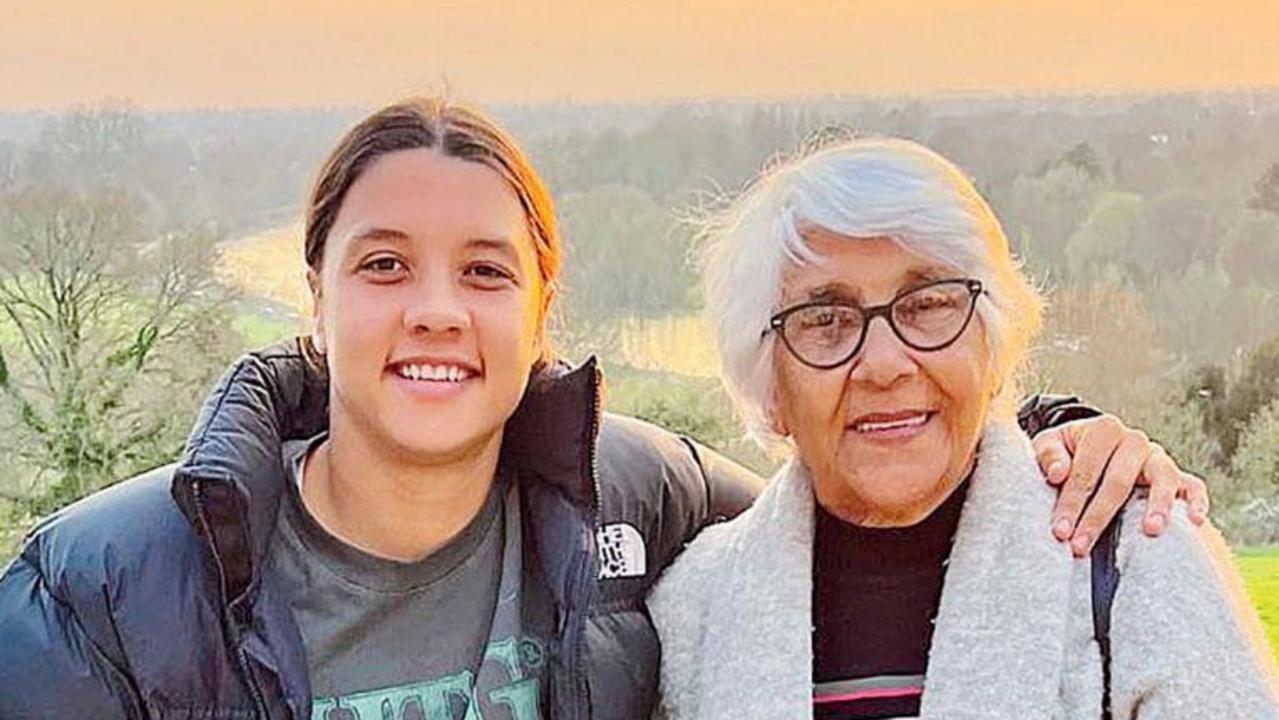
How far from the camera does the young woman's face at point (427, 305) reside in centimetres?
136

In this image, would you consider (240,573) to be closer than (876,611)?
Yes

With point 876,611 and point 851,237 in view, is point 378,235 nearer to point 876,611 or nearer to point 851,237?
point 851,237

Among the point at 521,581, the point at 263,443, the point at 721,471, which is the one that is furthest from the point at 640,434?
the point at 263,443

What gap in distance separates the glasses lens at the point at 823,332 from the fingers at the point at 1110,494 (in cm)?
23

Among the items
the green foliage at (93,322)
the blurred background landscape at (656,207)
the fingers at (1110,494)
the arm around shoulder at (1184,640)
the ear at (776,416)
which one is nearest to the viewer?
the arm around shoulder at (1184,640)

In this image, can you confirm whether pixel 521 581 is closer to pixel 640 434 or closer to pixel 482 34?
pixel 640 434

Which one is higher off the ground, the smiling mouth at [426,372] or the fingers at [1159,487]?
the smiling mouth at [426,372]

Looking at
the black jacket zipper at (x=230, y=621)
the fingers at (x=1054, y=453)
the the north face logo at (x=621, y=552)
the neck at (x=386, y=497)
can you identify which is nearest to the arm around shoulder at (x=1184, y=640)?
the fingers at (x=1054, y=453)

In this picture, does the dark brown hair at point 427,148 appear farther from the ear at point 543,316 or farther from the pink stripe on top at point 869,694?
the pink stripe on top at point 869,694

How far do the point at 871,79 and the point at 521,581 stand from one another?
1.09m

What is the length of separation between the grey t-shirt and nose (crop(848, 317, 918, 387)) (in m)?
0.35

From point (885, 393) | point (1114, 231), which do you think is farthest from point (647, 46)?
point (885, 393)

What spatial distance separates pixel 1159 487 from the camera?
1.35 m

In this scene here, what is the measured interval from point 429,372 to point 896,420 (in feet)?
1.26
